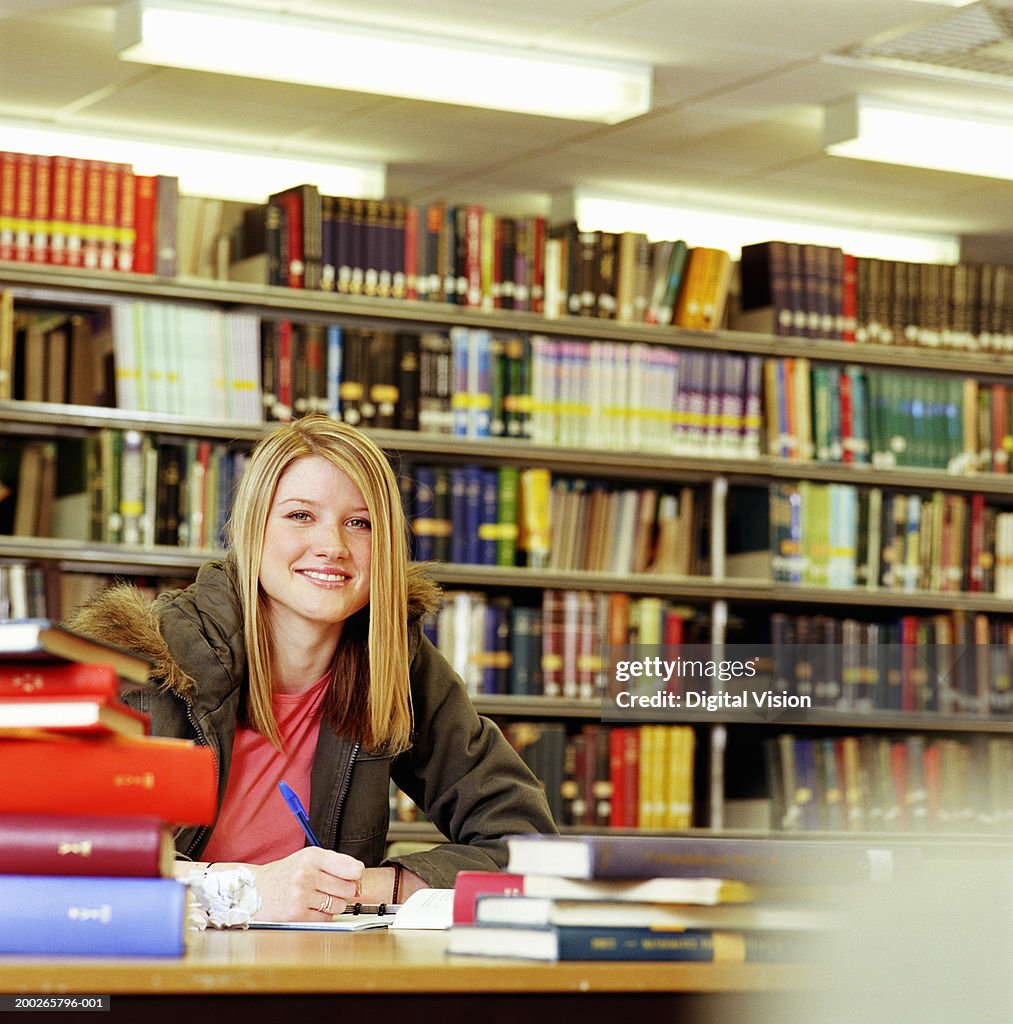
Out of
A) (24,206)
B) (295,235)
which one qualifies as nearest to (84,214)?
(24,206)

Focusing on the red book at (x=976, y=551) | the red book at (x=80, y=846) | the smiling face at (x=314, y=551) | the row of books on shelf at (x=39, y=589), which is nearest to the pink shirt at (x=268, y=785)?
the smiling face at (x=314, y=551)

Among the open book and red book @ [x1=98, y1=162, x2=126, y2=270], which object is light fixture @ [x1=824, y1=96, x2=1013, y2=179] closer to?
red book @ [x1=98, y1=162, x2=126, y2=270]

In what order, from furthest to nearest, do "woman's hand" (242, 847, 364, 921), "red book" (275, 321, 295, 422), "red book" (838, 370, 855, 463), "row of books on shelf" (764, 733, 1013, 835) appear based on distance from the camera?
"red book" (838, 370, 855, 463) → "row of books on shelf" (764, 733, 1013, 835) → "red book" (275, 321, 295, 422) → "woman's hand" (242, 847, 364, 921)

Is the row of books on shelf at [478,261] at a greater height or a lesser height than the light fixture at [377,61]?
lesser

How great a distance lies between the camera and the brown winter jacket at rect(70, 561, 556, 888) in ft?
7.17

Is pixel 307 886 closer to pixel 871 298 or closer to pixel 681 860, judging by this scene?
pixel 681 860

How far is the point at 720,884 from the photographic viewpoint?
1300 mm

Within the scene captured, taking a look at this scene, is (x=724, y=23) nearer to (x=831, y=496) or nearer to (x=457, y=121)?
(x=457, y=121)

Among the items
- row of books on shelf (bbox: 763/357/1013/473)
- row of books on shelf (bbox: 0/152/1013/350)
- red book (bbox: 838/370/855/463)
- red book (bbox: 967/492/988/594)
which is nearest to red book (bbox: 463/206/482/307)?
row of books on shelf (bbox: 0/152/1013/350)

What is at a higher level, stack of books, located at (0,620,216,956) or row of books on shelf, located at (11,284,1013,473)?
row of books on shelf, located at (11,284,1013,473)

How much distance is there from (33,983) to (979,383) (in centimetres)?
459

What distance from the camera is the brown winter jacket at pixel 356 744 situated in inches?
86.0

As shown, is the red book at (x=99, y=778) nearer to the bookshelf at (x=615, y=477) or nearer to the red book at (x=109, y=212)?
the bookshelf at (x=615, y=477)

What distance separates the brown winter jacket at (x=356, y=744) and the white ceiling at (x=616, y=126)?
1.92 m
